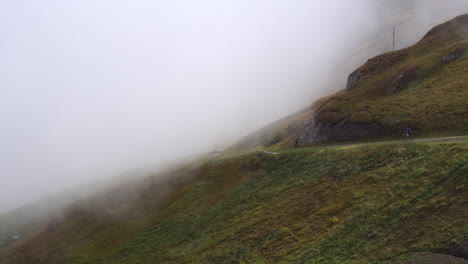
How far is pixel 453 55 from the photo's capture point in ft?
233

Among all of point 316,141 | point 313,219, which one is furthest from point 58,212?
point 313,219

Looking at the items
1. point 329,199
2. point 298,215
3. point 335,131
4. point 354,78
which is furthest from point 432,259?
point 354,78

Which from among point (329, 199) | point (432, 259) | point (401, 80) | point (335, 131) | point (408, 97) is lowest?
point (432, 259)

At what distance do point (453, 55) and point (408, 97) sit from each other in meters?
18.8

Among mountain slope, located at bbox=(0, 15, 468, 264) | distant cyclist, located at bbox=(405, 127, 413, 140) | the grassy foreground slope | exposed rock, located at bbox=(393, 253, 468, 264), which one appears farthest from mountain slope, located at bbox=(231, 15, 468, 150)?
exposed rock, located at bbox=(393, 253, 468, 264)

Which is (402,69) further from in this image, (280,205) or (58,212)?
(58,212)

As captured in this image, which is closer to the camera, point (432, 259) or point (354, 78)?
point (432, 259)

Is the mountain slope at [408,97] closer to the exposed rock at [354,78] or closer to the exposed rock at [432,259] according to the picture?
the exposed rock at [354,78]

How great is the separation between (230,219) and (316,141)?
27.5m

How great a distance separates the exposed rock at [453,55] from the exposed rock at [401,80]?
19.8 feet

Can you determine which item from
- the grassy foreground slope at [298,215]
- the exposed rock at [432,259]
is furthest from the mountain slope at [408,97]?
the exposed rock at [432,259]

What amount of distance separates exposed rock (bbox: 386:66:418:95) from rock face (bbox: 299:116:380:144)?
16.8 m

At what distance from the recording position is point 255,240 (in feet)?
139

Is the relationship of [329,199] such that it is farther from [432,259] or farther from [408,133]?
[432,259]
